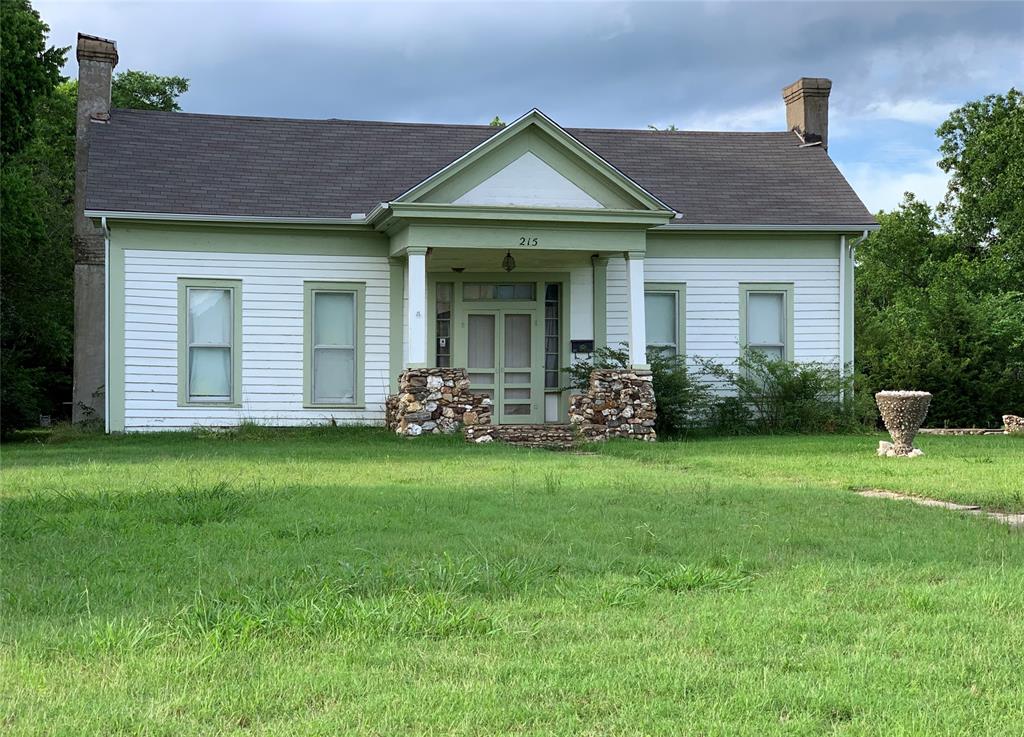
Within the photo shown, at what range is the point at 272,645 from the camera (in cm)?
484

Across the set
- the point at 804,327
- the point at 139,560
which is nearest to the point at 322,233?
the point at 804,327

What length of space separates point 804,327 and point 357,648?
1784cm

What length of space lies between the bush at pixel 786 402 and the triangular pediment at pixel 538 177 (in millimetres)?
3831

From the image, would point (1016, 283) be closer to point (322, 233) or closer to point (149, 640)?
point (322, 233)

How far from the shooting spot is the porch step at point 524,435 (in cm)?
1764

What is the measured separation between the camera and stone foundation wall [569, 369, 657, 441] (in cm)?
1830

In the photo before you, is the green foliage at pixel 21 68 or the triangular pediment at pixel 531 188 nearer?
the triangular pediment at pixel 531 188

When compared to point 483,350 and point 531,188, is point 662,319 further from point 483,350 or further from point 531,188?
point 531,188

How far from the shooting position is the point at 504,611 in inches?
214

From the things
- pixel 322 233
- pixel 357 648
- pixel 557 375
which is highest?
pixel 322 233

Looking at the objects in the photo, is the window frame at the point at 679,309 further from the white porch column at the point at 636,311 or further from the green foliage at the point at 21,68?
the green foliage at the point at 21,68

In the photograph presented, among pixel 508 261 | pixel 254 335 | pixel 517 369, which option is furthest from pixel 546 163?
pixel 254 335

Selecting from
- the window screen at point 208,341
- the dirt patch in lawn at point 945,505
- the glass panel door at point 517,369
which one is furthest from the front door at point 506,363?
the dirt patch in lawn at point 945,505

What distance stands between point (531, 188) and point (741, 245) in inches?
187
